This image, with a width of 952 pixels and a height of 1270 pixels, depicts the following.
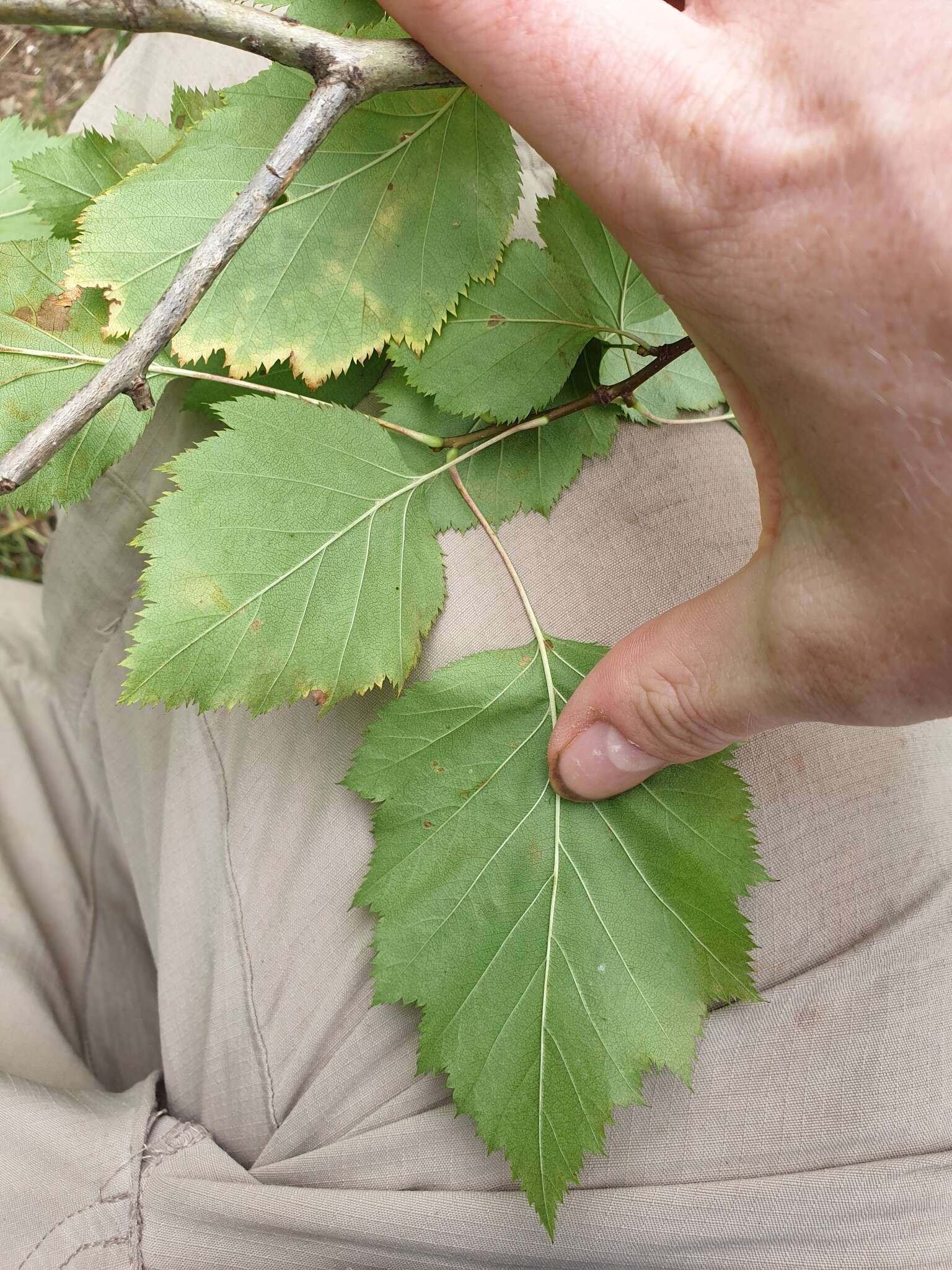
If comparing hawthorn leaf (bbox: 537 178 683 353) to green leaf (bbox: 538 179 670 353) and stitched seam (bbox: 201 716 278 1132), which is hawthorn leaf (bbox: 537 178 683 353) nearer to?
green leaf (bbox: 538 179 670 353)

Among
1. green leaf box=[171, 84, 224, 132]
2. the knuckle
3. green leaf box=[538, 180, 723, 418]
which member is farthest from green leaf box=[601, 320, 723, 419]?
green leaf box=[171, 84, 224, 132]

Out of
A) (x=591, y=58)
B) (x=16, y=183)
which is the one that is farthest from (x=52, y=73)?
(x=591, y=58)

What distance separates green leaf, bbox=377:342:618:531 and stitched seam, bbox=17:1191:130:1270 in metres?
0.68

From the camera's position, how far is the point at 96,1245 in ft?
2.55

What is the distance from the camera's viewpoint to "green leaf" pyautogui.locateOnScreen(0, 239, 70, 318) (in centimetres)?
72

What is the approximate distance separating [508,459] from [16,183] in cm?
52

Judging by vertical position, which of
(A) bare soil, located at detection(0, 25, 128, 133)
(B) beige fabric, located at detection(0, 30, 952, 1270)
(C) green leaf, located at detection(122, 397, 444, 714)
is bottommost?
(B) beige fabric, located at detection(0, 30, 952, 1270)

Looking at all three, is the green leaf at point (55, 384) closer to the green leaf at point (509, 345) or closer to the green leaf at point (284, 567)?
the green leaf at point (284, 567)

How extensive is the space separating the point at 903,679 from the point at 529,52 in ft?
1.53

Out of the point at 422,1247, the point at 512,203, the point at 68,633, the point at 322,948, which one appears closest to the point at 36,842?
the point at 68,633

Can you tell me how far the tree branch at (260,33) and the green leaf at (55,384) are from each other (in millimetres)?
253

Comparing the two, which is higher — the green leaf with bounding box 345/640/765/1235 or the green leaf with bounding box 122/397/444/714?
the green leaf with bounding box 122/397/444/714

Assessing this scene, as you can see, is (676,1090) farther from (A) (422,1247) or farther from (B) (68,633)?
(B) (68,633)

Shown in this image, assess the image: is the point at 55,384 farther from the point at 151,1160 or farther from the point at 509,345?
the point at 151,1160
